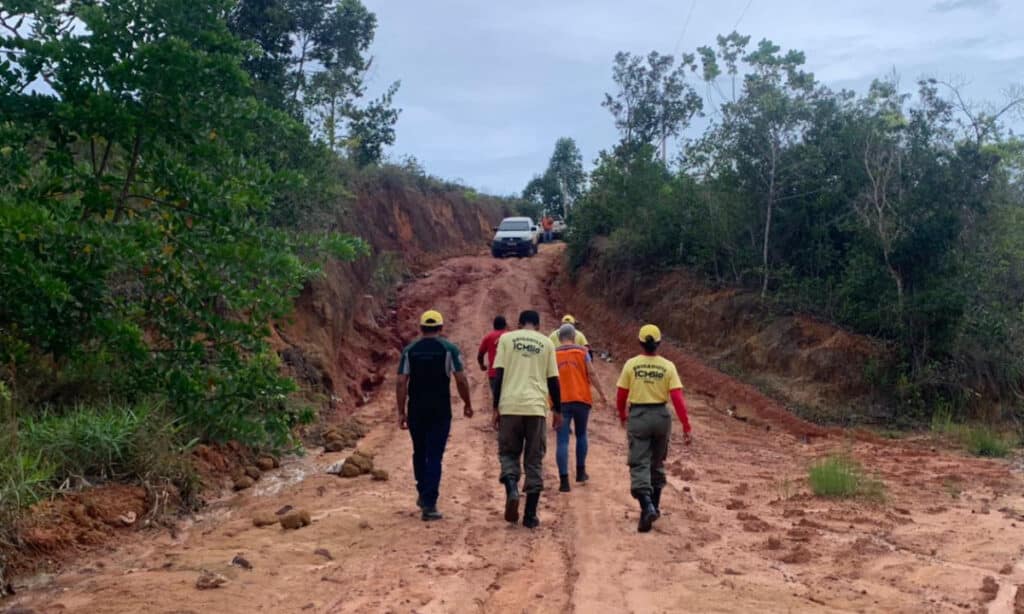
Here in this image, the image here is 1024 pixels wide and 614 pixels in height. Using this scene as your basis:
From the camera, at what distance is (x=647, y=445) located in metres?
8.20

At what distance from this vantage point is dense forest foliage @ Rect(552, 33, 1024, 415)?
16281 millimetres

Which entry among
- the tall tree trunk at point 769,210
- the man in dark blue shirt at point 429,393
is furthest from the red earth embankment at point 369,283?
the tall tree trunk at point 769,210

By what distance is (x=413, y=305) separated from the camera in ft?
82.3

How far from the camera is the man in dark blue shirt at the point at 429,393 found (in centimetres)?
820

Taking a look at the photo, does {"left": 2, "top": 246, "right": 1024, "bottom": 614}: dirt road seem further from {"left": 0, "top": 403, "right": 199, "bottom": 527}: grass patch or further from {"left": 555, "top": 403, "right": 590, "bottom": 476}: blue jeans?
{"left": 0, "top": 403, "right": 199, "bottom": 527}: grass patch

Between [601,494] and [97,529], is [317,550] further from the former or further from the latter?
[601,494]

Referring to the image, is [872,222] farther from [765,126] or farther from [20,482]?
[20,482]

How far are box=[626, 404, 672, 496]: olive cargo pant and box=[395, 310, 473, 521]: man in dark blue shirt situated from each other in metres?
1.55

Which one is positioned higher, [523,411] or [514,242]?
[514,242]

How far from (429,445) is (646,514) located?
6.68 ft

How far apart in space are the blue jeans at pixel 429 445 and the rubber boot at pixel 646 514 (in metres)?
1.83

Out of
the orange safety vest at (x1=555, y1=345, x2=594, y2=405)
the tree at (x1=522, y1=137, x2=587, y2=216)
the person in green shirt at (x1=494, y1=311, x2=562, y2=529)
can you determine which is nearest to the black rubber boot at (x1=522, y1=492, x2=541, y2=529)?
the person in green shirt at (x1=494, y1=311, x2=562, y2=529)

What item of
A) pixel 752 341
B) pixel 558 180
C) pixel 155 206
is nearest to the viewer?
pixel 155 206

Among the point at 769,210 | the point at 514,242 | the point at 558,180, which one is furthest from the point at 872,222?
the point at 558,180
